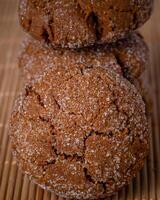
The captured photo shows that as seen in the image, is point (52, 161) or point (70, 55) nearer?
point (52, 161)

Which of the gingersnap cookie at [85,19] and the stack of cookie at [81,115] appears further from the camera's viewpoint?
the gingersnap cookie at [85,19]

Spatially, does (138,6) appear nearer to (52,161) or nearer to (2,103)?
(52,161)

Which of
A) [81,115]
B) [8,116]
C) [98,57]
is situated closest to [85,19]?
[98,57]

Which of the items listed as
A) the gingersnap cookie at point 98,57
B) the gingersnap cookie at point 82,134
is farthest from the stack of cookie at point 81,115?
the gingersnap cookie at point 98,57

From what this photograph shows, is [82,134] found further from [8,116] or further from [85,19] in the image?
[8,116]

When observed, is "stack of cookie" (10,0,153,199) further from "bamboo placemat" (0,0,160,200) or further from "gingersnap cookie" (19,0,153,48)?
"bamboo placemat" (0,0,160,200)

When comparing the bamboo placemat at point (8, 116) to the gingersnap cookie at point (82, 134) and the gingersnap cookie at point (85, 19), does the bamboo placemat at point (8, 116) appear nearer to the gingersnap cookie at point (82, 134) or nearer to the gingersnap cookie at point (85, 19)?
the gingersnap cookie at point (82, 134)

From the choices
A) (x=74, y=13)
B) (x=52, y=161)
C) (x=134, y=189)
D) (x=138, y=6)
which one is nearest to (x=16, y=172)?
(x=52, y=161)
